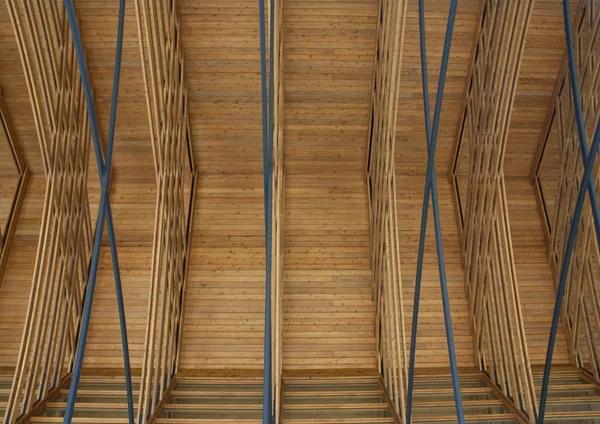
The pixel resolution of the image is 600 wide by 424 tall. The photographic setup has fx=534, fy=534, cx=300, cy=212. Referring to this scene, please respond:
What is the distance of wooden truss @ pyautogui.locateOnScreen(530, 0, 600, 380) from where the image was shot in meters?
14.6

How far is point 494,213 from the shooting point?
1453 cm

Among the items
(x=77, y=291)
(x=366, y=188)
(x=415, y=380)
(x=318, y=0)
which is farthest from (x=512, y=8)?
(x=77, y=291)

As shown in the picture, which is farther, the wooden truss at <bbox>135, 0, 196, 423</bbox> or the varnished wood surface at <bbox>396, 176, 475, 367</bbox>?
the varnished wood surface at <bbox>396, 176, 475, 367</bbox>

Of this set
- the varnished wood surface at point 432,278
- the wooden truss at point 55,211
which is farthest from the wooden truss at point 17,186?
the varnished wood surface at point 432,278

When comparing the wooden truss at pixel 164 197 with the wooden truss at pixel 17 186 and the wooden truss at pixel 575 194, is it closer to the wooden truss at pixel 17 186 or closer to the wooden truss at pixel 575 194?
the wooden truss at pixel 17 186

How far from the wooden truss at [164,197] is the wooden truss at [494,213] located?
8691 millimetres

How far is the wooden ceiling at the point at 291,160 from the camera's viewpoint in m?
15.9

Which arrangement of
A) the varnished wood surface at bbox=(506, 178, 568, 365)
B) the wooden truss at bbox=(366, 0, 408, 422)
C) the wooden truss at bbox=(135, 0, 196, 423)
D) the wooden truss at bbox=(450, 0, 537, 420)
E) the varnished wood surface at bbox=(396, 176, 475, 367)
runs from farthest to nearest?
the varnished wood surface at bbox=(506, 178, 568, 365), the varnished wood surface at bbox=(396, 176, 475, 367), the wooden truss at bbox=(366, 0, 408, 422), the wooden truss at bbox=(135, 0, 196, 423), the wooden truss at bbox=(450, 0, 537, 420)

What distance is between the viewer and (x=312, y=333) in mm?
16328

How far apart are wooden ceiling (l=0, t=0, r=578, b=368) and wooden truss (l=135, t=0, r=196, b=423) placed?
0.74 meters

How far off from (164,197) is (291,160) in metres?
5.08

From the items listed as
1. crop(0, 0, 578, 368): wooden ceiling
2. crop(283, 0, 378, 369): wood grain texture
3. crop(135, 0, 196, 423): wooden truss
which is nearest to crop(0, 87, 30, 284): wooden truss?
crop(0, 0, 578, 368): wooden ceiling

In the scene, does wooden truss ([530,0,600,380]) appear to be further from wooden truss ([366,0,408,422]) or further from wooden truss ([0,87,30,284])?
wooden truss ([0,87,30,284])

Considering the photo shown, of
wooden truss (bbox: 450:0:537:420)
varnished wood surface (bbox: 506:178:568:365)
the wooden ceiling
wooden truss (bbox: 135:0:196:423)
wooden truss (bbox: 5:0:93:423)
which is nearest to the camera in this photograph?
wooden truss (bbox: 5:0:93:423)
